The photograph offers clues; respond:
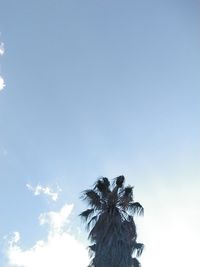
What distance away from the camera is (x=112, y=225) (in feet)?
136

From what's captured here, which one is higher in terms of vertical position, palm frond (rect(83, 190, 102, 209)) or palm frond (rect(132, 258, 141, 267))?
palm frond (rect(83, 190, 102, 209))

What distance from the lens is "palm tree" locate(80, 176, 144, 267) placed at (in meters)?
40.0

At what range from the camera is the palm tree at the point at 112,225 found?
1574 inches

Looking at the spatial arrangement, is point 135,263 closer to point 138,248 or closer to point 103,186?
point 138,248

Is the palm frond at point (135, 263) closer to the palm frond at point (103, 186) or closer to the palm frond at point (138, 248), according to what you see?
the palm frond at point (138, 248)

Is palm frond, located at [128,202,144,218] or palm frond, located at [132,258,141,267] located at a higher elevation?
palm frond, located at [128,202,144,218]

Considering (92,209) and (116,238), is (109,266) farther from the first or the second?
(92,209)

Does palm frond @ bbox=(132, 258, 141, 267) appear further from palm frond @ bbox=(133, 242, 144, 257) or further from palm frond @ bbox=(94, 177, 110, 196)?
palm frond @ bbox=(94, 177, 110, 196)

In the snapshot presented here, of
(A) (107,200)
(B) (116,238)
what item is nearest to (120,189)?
(A) (107,200)

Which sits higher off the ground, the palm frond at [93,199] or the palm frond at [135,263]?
the palm frond at [93,199]

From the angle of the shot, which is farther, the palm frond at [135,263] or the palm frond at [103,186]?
the palm frond at [103,186]

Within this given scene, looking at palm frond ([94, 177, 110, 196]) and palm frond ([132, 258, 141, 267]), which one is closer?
palm frond ([132, 258, 141, 267])

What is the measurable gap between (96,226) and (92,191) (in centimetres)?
266

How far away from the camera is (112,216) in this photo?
1654 inches
